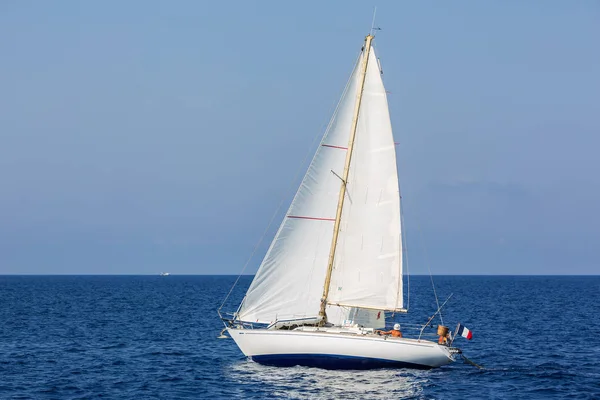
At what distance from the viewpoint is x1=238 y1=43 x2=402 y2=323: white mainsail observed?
135 feet

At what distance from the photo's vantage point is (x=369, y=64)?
41.0 m

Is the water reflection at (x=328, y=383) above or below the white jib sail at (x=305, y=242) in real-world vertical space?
below

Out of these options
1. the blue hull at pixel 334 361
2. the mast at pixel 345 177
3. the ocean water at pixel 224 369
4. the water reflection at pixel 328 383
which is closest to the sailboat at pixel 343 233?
the mast at pixel 345 177

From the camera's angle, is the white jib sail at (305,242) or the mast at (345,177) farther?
the white jib sail at (305,242)

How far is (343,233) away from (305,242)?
2.02m

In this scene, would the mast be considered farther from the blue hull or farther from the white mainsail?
the blue hull

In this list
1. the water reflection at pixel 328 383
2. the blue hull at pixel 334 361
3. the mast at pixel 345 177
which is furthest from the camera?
the mast at pixel 345 177

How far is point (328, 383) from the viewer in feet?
121

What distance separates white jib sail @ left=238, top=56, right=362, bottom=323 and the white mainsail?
0.05 meters

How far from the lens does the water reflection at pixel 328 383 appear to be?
1383 inches

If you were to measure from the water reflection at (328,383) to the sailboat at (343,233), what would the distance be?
2.26 meters

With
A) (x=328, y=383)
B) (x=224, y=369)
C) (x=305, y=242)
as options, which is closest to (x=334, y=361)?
(x=328, y=383)

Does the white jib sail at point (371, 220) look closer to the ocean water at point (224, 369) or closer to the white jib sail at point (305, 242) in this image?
the white jib sail at point (305, 242)

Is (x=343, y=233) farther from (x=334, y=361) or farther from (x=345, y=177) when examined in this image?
(x=334, y=361)
